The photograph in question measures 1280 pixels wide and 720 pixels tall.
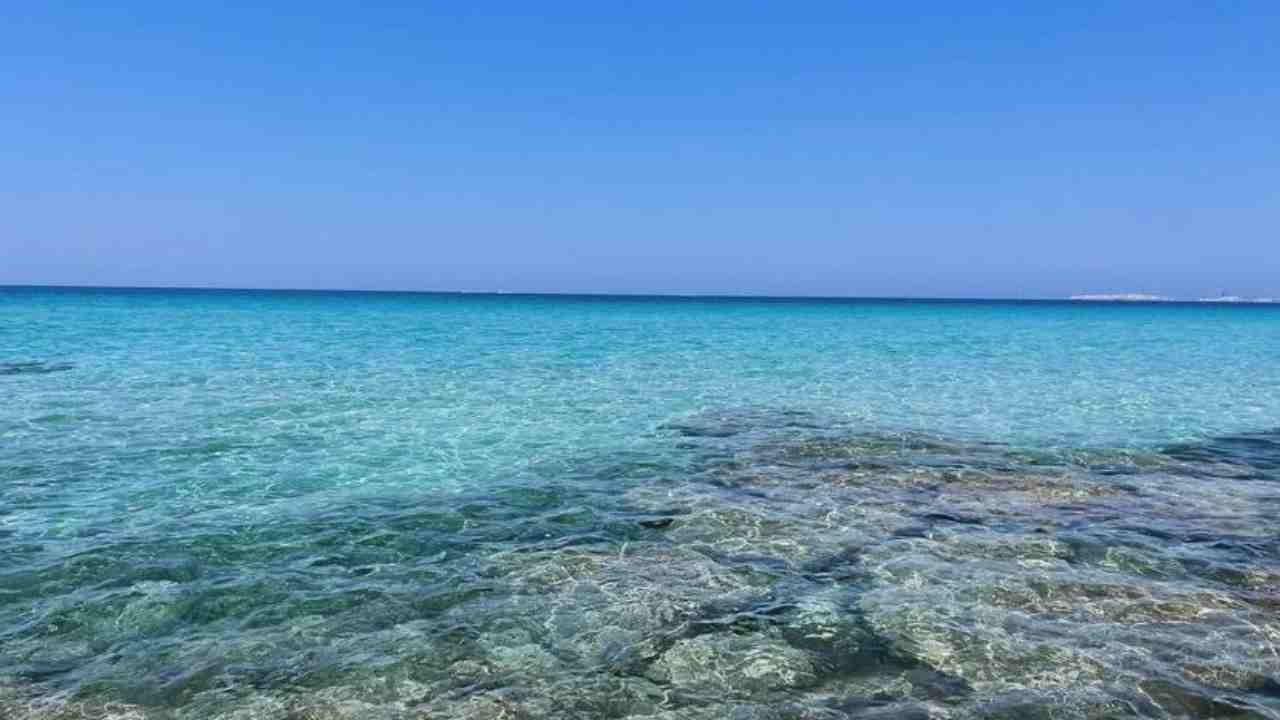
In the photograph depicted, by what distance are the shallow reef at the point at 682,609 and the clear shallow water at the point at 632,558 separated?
1.7 inches

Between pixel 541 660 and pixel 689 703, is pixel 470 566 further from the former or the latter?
→ pixel 689 703

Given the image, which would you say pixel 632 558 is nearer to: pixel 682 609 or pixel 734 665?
pixel 682 609

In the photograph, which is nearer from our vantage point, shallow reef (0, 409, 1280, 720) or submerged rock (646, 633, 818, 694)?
shallow reef (0, 409, 1280, 720)

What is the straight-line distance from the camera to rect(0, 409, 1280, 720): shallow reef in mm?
6914

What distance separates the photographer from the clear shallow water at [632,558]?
23.4 feet

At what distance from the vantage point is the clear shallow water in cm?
712

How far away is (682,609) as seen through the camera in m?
8.70

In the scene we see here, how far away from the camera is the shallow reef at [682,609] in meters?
6.91

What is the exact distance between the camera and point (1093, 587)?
367 inches

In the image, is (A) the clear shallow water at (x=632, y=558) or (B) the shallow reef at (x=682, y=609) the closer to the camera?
(B) the shallow reef at (x=682, y=609)

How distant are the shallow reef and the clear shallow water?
1.7 inches

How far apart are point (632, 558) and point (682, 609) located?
177 centimetres

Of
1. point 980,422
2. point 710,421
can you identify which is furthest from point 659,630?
point 980,422

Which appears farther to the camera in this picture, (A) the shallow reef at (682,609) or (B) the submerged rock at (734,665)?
(B) the submerged rock at (734,665)
